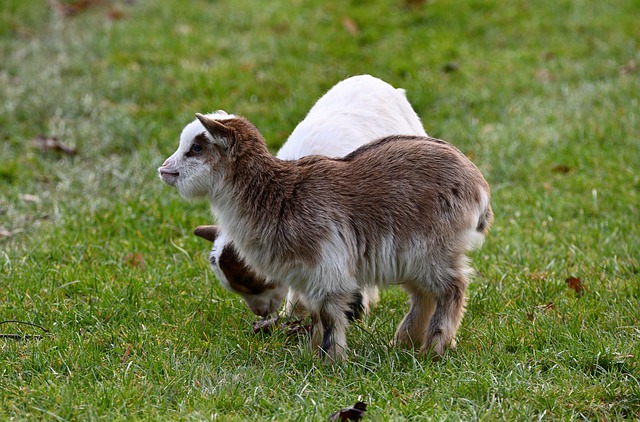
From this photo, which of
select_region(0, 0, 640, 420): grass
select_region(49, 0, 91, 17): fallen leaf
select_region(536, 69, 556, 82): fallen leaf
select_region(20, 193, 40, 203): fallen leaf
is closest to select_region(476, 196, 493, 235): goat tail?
select_region(0, 0, 640, 420): grass

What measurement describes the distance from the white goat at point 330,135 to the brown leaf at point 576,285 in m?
1.28

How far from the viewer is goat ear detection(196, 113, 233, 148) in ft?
15.9

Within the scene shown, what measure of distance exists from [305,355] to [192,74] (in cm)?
588

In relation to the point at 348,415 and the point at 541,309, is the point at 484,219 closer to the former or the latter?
the point at 541,309

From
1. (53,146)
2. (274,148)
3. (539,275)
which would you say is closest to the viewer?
(539,275)

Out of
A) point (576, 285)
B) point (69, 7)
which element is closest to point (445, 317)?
point (576, 285)

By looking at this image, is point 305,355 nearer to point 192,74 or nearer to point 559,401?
point 559,401

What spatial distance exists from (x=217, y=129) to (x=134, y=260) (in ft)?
6.92

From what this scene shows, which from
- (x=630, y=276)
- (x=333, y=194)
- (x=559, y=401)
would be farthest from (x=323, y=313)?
(x=630, y=276)

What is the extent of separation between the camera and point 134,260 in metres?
6.69

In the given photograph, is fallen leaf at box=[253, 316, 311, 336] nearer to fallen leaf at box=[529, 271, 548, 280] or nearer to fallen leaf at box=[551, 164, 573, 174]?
fallen leaf at box=[529, 271, 548, 280]

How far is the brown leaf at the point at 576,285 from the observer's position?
19.9 ft

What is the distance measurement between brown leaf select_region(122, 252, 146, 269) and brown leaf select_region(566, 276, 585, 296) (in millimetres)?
2916

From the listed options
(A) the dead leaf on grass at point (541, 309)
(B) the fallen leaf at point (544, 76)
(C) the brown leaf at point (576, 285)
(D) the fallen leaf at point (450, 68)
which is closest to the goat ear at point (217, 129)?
(A) the dead leaf on grass at point (541, 309)
